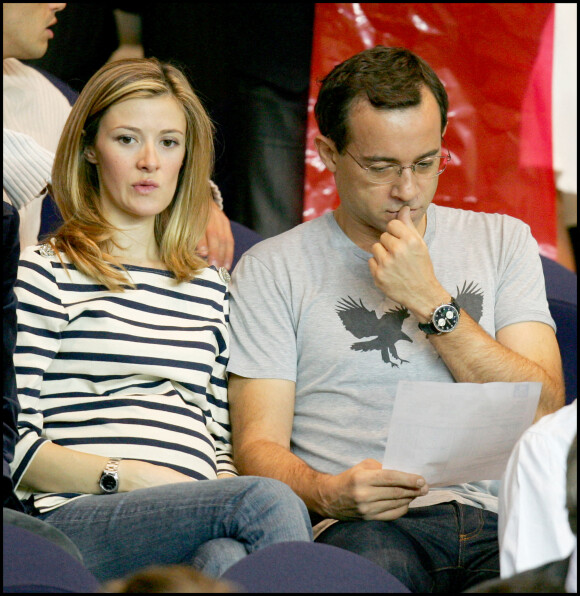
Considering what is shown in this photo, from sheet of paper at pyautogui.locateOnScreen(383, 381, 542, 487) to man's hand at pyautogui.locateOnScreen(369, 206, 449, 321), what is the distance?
22cm

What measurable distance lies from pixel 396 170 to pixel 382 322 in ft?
0.80

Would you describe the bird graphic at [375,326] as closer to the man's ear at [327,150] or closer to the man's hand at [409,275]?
the man's hand at [409,275]

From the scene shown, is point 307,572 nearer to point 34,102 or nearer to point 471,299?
point 471,299

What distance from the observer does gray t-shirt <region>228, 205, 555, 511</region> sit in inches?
55.6

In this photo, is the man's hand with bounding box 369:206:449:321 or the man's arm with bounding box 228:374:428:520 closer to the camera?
the man's arm with bounding box 228:374:428:520

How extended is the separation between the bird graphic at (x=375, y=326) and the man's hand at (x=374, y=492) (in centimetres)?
22

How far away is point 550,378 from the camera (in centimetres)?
140

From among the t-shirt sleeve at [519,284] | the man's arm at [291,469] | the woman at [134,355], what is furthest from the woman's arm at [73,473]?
the t-shirt sleeve at [519,284]

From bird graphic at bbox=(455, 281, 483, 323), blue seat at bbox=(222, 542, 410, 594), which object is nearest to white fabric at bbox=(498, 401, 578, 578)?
blue seat at bbox=(222, 542, 410, 594)

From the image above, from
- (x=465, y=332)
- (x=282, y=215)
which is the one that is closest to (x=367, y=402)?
(x=465, y=332)

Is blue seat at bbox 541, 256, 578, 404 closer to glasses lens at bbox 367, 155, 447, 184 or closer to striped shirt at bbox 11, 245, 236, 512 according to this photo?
glasses lens at bbox 367, 155, 447, 184

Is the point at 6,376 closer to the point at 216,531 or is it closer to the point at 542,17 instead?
the point at 216,531

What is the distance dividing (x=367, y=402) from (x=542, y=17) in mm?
1659

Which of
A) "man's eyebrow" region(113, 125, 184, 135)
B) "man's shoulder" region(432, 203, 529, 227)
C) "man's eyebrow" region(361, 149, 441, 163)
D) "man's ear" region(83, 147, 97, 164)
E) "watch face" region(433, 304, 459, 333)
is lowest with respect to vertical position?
"watch face" region(433, 304, 459, 333)
